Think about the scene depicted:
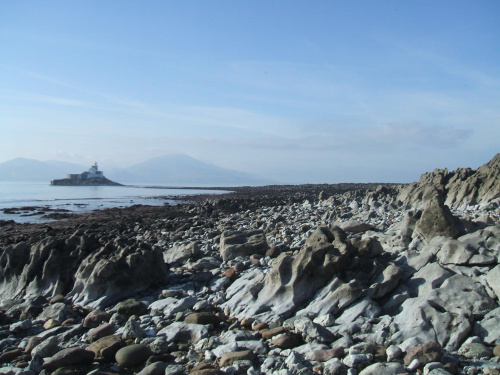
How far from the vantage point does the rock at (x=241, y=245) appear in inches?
532

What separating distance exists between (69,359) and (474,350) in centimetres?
669

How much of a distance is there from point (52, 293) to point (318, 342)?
868 cm

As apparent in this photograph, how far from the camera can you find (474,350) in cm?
651

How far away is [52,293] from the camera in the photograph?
12500mm

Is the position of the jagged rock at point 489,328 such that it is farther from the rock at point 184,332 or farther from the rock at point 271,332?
the rock at point 184,332

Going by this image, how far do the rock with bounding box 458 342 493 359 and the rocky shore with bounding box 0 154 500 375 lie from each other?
2 cm

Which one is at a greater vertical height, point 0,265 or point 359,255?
point 359,255

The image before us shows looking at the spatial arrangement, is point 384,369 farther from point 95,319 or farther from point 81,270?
point 81,270

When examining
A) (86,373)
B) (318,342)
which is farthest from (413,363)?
(86,373)

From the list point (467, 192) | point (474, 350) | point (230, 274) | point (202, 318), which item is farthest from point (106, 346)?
point (467, 192)

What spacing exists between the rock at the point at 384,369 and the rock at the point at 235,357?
71.6 inches

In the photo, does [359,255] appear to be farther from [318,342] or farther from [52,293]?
[52,293]

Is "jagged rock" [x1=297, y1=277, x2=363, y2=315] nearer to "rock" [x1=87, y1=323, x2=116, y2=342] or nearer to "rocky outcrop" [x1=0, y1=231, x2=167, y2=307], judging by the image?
"rock" [x1=87, y1=323, x2=116, y2=342]

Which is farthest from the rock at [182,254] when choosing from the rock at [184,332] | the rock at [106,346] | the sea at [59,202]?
the sea at [59,202]
